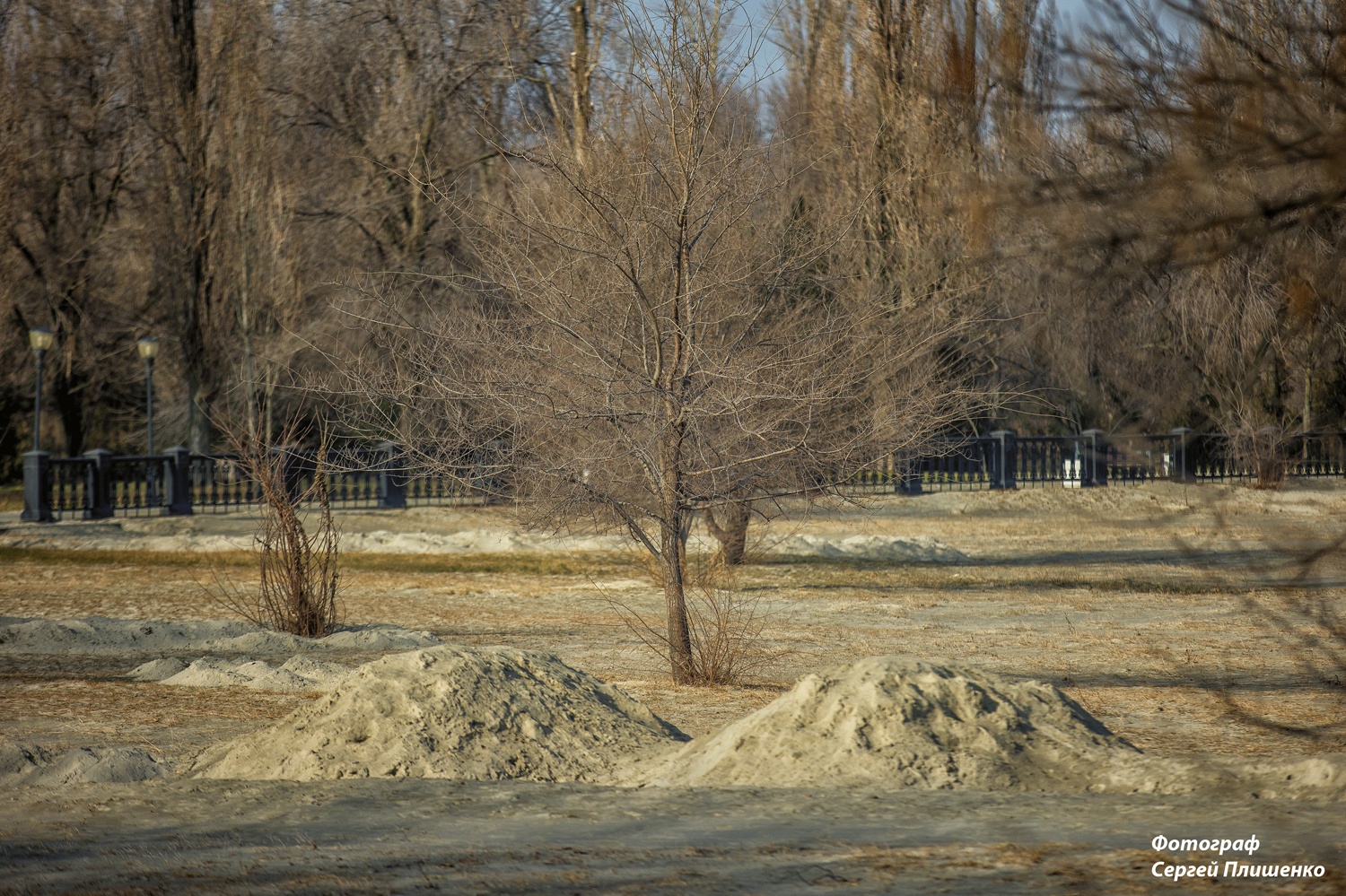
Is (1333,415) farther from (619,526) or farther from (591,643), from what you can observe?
(591,643)

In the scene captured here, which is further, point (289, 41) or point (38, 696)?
point (289, 41)

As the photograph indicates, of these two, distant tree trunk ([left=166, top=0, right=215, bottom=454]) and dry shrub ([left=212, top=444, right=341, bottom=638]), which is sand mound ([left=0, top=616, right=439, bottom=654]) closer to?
dry shrub ([left=212, top=444, right=341, bottom=638])

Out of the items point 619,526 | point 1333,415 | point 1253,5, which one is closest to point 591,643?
point 619,526

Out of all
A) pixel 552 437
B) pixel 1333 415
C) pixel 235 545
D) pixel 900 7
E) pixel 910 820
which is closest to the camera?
pixel 1333 415

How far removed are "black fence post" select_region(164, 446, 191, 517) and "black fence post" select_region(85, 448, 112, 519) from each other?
1.16m

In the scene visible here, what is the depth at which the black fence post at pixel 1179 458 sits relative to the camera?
377 cm

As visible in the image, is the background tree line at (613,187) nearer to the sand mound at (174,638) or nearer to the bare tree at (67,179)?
the bare tree at (67,179)

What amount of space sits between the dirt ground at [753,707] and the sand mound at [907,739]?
1.11 ft

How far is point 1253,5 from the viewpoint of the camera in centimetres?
392

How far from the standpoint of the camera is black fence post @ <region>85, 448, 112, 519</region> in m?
28.8

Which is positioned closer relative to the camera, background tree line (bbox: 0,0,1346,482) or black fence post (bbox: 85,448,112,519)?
background tree line (bbox: 0,0,1346,482)

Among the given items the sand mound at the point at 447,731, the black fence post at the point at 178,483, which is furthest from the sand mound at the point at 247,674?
the black fence post at the point at 178,483

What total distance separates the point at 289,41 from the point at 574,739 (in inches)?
1166

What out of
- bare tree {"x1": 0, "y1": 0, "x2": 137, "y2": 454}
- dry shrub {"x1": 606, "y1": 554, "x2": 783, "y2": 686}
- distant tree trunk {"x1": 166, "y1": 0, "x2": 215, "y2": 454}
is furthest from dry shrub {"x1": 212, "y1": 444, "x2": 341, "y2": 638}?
bare tree {"x1": 0, "y1": 0, "x2": 137, "y2": 454}
